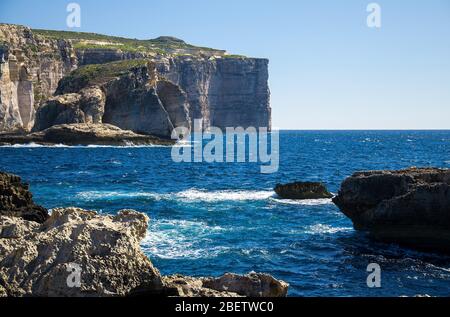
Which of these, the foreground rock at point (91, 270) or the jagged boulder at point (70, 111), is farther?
the jagged boulder at point (70, 111)

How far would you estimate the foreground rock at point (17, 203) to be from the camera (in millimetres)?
20266

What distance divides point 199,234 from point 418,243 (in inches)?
409

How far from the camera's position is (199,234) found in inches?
1023

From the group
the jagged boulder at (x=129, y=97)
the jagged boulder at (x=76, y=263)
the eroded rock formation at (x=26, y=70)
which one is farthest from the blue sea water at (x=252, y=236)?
the eroded rock formation at (x=26, y=70)

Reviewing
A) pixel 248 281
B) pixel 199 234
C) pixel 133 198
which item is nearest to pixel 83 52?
pixel 133 198

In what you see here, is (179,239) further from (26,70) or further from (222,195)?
(26,70)

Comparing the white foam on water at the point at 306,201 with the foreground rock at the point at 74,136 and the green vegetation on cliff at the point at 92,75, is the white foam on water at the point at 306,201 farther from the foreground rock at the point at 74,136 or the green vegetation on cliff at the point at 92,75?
the green vegetation on cliff at the point at 92,75

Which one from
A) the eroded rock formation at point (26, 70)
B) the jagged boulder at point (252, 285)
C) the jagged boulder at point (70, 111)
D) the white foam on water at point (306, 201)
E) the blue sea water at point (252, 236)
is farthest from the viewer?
the eroded rock formation at point (26, 70)

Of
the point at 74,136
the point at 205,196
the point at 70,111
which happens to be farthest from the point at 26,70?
the point at 205,196

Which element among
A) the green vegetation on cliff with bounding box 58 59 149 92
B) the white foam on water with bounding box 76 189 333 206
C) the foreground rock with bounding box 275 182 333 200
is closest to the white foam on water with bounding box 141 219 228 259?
the white foam on water with bounding box 76 189 333 206

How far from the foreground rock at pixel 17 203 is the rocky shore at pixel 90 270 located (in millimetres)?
9207

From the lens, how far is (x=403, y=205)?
23078 millimetres

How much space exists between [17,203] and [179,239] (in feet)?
24.8
